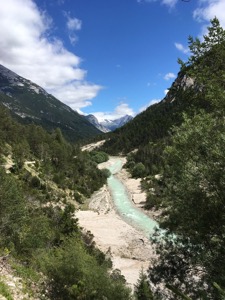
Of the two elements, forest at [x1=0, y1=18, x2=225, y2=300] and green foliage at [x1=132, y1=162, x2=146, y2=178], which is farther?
green foliage at [x1=132, y1=162, x2=146, y2=178]

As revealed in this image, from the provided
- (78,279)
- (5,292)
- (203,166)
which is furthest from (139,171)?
(5,292)

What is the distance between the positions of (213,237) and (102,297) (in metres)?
11.7

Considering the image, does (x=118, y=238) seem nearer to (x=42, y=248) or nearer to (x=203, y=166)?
(x=42, y=248)

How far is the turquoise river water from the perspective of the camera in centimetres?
6345

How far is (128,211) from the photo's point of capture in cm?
7550

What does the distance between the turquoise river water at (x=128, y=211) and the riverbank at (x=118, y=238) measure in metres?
1.63

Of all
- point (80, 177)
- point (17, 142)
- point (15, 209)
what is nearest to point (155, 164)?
point (80, 177)

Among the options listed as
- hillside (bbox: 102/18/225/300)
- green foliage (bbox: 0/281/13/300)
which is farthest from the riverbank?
green foliage (bbox: 0/281/13/300)

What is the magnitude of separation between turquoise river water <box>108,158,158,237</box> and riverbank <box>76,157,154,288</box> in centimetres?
163

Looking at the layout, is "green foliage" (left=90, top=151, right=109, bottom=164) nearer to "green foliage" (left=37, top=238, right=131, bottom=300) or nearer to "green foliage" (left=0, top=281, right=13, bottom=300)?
"green foliage" (left=37, top=238, right=131, bottom=300)

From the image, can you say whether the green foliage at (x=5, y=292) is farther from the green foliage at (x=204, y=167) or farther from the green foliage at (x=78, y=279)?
the green foliage at (x=78, y=279)

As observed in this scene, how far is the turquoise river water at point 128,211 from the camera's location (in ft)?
208

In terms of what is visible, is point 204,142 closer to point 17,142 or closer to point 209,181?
point 209,181

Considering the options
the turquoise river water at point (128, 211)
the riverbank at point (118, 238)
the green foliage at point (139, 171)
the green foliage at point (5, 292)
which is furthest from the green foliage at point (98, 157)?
the green foliage at point (5, 292)
